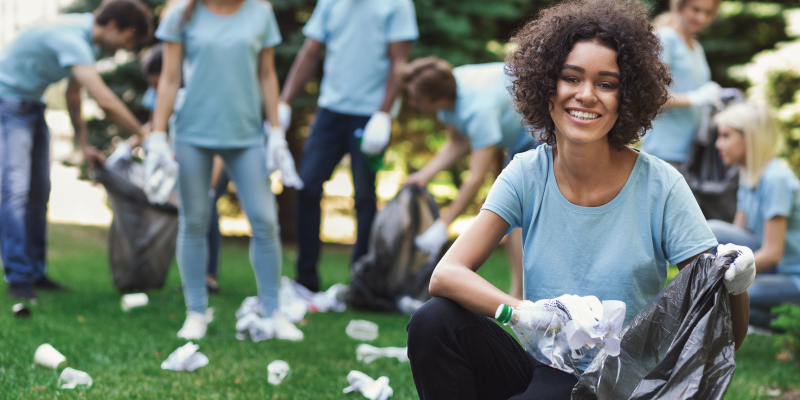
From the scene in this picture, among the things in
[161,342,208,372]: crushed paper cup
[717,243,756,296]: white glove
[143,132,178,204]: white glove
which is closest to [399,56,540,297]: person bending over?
[143,132,178,204]: white glove

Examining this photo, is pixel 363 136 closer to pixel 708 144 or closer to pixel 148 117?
pixel 708 144

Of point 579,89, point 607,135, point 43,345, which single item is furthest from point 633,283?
point 43,345

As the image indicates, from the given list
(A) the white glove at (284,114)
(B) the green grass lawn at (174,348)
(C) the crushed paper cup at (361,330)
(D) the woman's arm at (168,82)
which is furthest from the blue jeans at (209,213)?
(A) the white glove at (284,114)

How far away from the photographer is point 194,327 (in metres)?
3.38

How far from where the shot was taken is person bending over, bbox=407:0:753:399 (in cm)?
173

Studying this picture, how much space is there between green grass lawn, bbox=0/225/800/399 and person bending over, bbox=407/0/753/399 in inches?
33.1

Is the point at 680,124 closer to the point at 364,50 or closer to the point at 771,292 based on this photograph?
the point at 771,292

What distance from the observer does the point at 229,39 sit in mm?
3385

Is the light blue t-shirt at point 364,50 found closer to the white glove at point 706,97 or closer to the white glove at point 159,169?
the white glove at point 159,169

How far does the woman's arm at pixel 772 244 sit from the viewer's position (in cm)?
346

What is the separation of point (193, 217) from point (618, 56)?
7.52 ft

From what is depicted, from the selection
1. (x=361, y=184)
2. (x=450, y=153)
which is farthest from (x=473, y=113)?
(x=361, y=184)

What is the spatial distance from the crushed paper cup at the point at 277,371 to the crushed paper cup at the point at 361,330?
2.66 ft

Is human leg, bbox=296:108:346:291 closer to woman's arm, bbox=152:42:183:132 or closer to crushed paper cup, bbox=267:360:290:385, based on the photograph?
woman's arm, bbox=152:42:183:132
